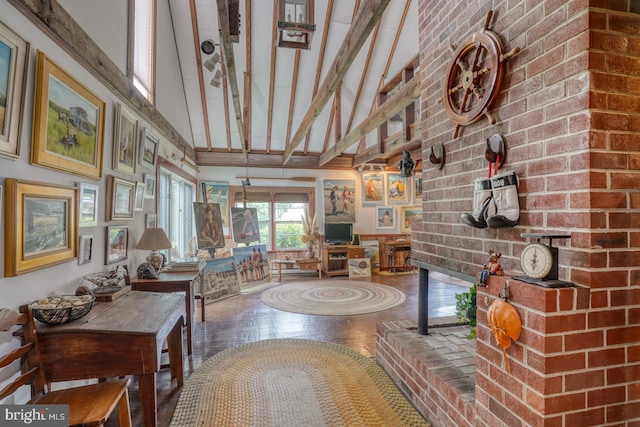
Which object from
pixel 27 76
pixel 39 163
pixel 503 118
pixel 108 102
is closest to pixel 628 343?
pixel 503 118

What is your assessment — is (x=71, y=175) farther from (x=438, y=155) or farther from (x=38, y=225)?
(x=438, y=155)

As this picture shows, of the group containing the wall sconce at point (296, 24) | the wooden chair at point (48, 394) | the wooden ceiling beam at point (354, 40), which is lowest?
the wooden chair at point (48, 394)

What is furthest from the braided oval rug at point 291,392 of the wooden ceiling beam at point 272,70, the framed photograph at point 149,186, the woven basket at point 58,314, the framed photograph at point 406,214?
the framed photograph at point 406,214

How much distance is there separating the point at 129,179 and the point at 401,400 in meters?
3.10

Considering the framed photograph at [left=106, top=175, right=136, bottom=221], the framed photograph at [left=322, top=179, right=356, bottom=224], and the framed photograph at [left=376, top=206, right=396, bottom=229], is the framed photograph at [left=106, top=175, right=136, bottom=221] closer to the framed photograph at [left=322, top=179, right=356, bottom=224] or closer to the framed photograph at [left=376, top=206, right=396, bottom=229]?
the framed photograph at [left=322, top=179, right=356, bottom=224]

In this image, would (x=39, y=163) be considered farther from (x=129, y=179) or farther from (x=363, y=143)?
(x=363, y=143)

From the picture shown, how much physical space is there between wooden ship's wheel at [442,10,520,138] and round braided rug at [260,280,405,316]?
10.3 ft

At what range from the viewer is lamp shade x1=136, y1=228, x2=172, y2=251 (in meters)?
3.07

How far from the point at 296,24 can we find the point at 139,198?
2.40 m

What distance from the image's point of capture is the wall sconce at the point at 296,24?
315 cm

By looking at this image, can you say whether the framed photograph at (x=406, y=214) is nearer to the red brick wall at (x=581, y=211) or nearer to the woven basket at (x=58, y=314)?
the red brick wall at (x=581, y=211)

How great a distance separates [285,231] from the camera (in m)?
7.41

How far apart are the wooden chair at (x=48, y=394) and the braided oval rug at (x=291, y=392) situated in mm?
660

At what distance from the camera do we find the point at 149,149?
141 inches
